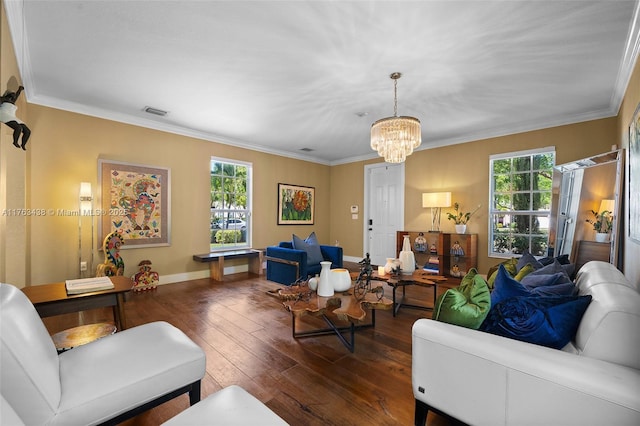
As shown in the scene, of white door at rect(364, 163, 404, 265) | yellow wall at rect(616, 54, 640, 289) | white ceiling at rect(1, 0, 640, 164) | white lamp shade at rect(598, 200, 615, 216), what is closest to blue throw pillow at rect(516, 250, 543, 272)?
yellow wall at rect(616, 54, 640, 289)

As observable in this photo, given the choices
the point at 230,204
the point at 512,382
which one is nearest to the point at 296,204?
the point at 230,204

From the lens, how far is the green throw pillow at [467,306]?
1.48m

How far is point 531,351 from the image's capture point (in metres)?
1.23

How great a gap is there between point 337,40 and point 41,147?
3941mm

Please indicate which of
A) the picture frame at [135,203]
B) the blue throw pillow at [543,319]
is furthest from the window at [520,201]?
the picture frame at [135,203]

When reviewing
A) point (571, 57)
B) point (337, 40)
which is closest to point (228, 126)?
point (337, 40)

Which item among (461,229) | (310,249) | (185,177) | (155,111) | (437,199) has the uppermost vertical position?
(155,111)

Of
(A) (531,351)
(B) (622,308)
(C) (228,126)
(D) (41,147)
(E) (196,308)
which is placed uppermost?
(C) (228,126)

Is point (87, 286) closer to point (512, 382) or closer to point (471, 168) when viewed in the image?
point (512, 382)

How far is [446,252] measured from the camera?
17.0 ft

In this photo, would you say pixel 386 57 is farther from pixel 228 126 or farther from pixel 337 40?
pixel 228 126

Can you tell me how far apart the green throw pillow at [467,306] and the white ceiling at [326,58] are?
1.97m

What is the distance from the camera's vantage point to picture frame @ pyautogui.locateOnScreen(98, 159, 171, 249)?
4.05 meters

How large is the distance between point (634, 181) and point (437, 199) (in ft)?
9.42
